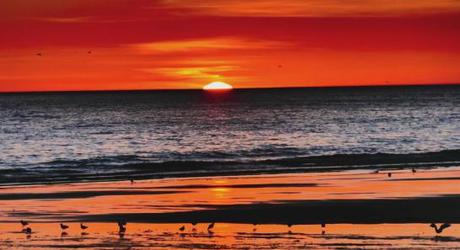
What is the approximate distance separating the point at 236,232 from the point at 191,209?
474 centimetres

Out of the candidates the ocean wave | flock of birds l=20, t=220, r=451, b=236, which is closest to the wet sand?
flock of birds l=20, t=220, r=451, b=236

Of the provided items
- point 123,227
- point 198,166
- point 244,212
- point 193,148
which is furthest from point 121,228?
point 193,148

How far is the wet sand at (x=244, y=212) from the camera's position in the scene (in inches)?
852

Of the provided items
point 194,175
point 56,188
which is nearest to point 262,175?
point 194,175

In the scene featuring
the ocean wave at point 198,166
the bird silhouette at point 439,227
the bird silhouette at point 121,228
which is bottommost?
the bird silhouette at point 439,227

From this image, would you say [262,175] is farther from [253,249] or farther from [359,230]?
[253,249]

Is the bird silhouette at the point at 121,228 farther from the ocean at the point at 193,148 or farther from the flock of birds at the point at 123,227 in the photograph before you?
the ocean at the point at 193,148

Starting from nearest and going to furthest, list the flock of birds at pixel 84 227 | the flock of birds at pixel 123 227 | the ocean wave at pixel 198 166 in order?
1. the flock of birds at pixel 123 227
2. the flock of birds at pixel 84 227
3. the ocean wave at pixel 198 166

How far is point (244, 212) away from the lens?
26672mm

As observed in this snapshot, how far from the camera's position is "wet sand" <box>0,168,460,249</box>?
21.6 meters

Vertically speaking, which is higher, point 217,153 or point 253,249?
point 217,153

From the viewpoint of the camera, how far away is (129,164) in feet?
169

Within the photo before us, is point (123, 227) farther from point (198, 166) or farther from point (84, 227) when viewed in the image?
point (198, 166)

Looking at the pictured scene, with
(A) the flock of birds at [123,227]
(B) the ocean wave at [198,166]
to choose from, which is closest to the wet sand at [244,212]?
(A) the flock of birds at [123,227]
